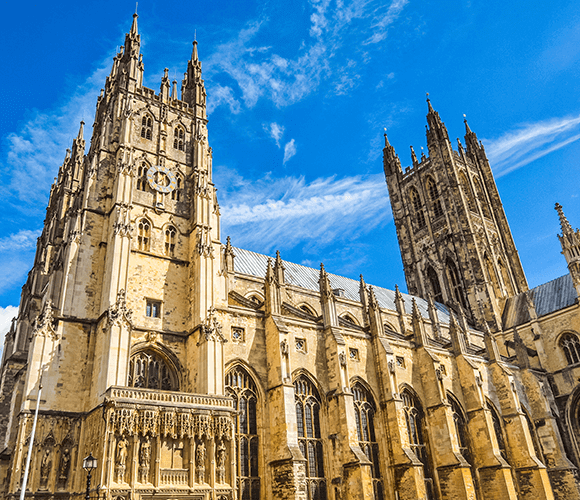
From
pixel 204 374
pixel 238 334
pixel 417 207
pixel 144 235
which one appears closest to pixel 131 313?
pixel 204 374

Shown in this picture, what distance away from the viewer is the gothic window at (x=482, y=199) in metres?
58.3

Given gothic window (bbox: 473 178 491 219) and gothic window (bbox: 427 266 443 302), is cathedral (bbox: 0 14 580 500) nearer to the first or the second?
gothic window (bbox: 427 266 443 302)

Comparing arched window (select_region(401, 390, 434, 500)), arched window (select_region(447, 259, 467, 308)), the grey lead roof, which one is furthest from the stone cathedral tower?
arched window (select_region(447, 259, 467, 308))

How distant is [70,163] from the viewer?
40.7m

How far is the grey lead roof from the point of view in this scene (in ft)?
126

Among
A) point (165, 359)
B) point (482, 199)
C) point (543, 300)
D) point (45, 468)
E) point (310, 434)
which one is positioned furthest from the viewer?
point (482, 199)

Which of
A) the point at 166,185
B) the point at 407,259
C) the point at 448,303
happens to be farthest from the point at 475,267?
the point at 166,185

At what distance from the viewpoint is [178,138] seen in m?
32.4

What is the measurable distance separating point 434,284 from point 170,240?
36.4 meters

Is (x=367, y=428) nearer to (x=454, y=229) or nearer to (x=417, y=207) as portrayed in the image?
(x=454, y=229)

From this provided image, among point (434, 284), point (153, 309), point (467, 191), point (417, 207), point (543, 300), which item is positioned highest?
point (467, 191)

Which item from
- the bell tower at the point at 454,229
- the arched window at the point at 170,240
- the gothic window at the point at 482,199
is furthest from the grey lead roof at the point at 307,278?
the gothic window at the point at 482,199

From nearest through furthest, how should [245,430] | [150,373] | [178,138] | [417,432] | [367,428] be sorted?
[150,373] < [245,430] < [367,428] < [417,432] < [178,138]

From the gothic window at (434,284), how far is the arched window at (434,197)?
20.9ft
